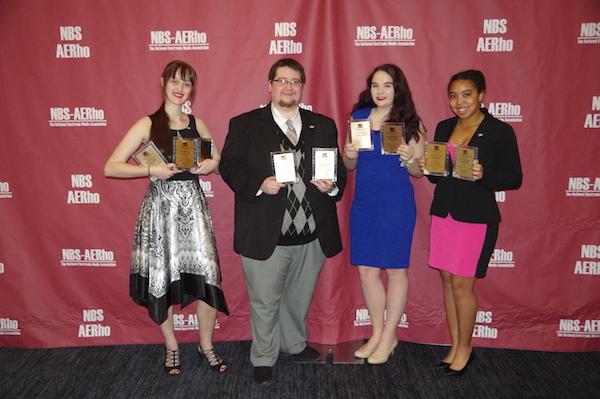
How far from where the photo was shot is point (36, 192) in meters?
3.63

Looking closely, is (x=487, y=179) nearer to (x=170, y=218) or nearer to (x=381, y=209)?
(x=381, y=209)

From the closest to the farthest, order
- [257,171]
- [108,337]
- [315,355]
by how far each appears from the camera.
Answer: [257,171] → [315,355] → [108,337]

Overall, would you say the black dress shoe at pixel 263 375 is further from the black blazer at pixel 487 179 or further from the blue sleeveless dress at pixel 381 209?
the black blazer at pixel 487 179

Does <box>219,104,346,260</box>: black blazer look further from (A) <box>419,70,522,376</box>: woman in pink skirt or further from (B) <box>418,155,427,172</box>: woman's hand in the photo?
(A) <box>419,70,522,376</box>: woman in pink skirt

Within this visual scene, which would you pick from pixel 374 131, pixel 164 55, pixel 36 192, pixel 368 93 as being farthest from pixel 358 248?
pixel 36 192

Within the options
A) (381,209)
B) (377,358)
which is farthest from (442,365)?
(381,209)

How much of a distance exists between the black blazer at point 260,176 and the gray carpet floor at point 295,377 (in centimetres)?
89

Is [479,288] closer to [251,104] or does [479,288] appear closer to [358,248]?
[358,248]

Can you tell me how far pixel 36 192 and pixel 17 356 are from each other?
1206mm

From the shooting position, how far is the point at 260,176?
9.55 feet

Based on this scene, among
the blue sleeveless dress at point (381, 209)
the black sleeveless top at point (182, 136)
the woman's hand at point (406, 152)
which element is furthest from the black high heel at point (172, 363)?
the woman's hand at point (406, 152)

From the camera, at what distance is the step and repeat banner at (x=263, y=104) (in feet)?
11.4

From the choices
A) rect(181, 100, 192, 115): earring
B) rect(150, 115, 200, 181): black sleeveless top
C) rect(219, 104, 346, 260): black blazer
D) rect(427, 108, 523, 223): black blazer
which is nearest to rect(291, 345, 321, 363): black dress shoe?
rect(219, 104, 346, 260): black blazer

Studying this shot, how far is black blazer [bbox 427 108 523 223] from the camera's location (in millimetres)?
2885
